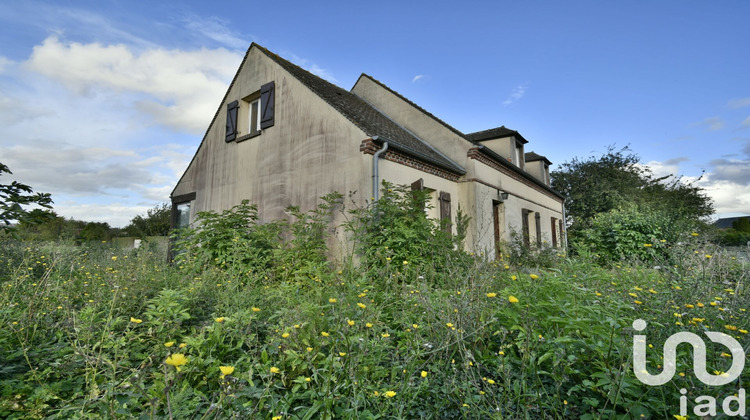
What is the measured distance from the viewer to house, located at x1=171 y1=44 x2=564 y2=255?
7891mm

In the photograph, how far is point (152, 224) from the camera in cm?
2467

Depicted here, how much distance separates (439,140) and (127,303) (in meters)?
9.15

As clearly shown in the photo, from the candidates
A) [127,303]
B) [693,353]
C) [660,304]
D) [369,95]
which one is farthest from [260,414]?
[369,95]

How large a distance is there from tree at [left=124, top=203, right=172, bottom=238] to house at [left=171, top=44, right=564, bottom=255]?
15.2 metres

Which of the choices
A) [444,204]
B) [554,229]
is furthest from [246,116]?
[554,229]

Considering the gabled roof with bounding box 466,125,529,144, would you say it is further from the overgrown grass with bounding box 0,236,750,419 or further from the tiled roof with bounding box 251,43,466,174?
the overgrown grass with bounding box 0,236,750,419

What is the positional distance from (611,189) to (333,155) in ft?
65.9

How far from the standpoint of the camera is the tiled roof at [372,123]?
811 centimetres

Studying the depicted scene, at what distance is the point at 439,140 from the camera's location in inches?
417

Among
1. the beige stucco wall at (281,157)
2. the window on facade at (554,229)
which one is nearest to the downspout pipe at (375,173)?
the beige stucco wall at (281,157)

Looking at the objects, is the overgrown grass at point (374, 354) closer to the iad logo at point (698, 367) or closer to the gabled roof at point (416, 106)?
the iad logo at point (698, 367)

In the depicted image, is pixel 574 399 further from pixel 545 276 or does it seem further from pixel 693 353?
pixel 545 276

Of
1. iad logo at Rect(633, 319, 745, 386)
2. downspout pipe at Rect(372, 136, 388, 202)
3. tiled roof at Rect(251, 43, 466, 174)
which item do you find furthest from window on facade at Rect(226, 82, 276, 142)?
iad logo at Rect(633, 319, 745, 386)

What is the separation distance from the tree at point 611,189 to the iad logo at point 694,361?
69.3ft
